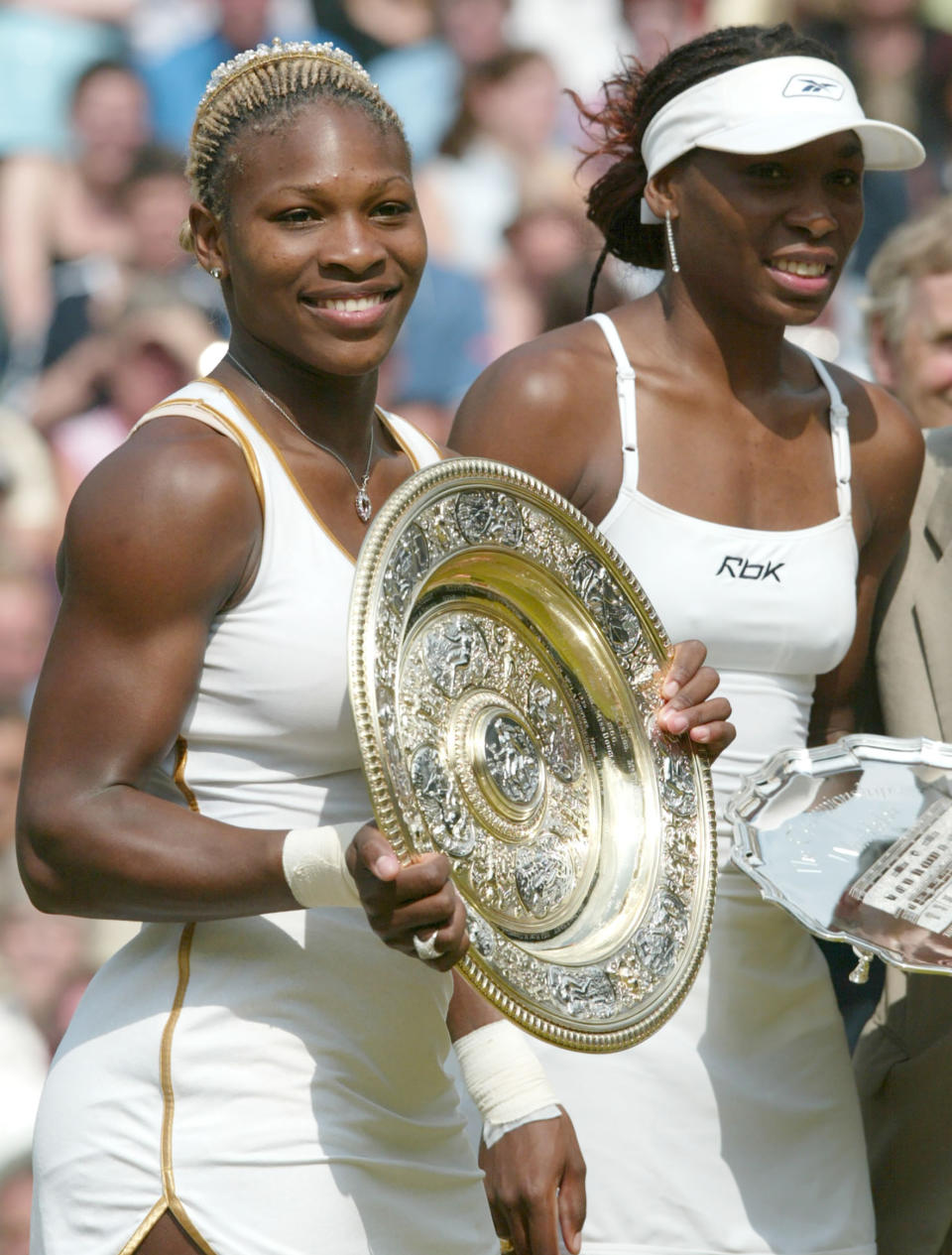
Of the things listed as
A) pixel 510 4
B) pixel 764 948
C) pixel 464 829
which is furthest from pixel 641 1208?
pixel 510 4

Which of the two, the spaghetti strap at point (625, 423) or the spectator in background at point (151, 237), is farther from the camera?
the spectator in background at point (151, 237)

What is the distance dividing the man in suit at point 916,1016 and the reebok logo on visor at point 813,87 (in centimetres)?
65

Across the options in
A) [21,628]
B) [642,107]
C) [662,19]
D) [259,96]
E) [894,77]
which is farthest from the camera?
[894,77]

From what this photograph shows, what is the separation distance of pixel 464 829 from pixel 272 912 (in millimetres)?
202

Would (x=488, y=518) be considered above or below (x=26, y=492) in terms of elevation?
above

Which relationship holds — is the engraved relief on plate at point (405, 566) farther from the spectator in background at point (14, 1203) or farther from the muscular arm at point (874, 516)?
the spectator in background at point (14, 1203)

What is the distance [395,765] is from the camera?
1.65 meters

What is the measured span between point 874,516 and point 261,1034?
4.57ft

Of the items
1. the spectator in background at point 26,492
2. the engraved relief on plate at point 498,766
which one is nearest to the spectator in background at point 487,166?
the spectator in background at point 26,492

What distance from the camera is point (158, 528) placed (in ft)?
5.55

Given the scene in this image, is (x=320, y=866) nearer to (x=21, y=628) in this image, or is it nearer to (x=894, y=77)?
(x=21, y=628)

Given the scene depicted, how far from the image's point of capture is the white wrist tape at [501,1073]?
1937mm

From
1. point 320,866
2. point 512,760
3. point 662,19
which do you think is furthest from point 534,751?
point 662,19

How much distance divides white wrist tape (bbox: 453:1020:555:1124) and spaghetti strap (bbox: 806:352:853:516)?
3.48ft
